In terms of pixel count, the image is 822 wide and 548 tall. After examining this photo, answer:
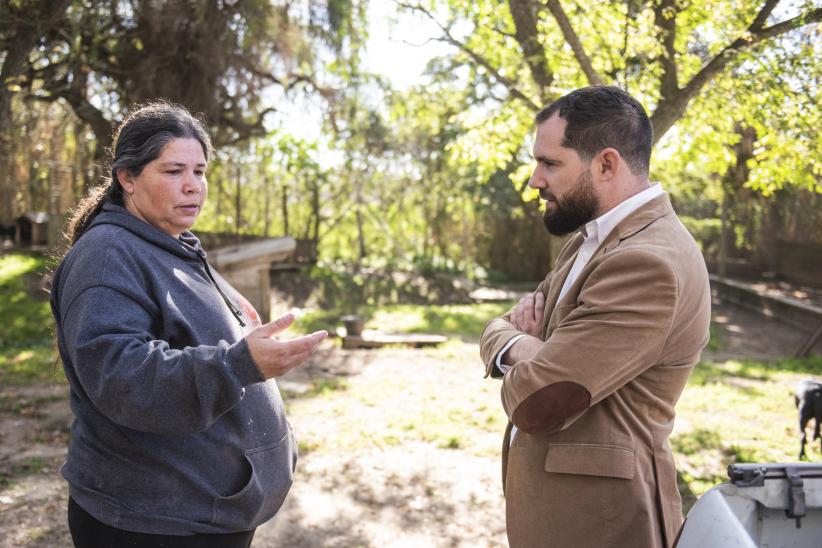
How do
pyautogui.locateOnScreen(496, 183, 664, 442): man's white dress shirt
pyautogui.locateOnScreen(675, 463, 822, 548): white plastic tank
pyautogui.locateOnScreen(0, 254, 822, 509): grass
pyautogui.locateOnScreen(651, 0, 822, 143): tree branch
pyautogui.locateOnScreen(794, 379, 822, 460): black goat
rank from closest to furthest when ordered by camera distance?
pyautogui.locateOnScreen(675, 463, 822, 548): white plastic tank
pyautogui.locateOnScreen(496, 183, 664, 442): man's white dress shirt
pyautogui.locateOnScreen(651, 0, 822, 143): tree branch
pyautogui.locateOnScreen(794, 379, 822, 460): black goat
pyautogui.locateOnScreen(0, 254, 822, 509): grass

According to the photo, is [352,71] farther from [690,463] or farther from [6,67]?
[690,463]

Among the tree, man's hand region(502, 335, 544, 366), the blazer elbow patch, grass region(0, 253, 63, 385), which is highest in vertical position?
the tree

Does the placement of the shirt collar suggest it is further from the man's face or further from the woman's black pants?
the woman's black pants

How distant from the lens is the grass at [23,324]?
7.52m

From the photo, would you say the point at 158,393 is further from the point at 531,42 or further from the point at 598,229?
the point at 531,42

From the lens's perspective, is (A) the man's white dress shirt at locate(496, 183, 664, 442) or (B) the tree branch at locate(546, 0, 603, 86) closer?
(A) the man's white dress shirt at locate(496, 183, 664, 442)

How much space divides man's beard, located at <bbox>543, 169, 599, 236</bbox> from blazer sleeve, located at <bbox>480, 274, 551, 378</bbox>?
352 millimetres

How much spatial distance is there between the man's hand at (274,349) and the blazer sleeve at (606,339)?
59cm

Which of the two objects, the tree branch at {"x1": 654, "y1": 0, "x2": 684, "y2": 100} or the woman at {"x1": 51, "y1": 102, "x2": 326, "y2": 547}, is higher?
the tree branch at {"x1": 654, "y1": 0, "x2": 684, "y2": 100}

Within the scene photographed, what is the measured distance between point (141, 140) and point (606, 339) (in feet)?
4.37

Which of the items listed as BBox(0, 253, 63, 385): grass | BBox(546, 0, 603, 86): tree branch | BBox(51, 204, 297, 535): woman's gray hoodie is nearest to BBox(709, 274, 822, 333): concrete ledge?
BBox(546, 0, 603, 86): tree branch

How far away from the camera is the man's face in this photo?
1.97 meters

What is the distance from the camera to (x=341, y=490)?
4.70 metres

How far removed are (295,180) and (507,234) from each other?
5793 millimetres
